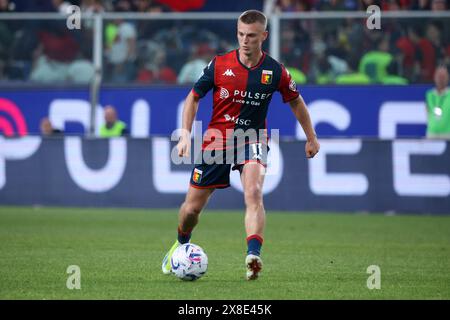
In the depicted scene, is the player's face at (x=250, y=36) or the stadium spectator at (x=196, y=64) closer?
the player's face at (x=250, y=36)

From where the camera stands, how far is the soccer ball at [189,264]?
914cm

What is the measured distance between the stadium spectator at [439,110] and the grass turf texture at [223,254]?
7.61ft

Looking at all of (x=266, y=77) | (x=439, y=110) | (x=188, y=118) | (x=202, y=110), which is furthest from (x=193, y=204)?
(x=202, y=110)

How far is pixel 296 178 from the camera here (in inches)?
705

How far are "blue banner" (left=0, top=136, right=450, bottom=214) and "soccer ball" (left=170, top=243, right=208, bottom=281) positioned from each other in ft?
27.5

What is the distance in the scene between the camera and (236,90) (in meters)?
9.57

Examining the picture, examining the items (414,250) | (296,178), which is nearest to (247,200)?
(414,250)

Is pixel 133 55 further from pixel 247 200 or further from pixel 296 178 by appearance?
pixel 247 200

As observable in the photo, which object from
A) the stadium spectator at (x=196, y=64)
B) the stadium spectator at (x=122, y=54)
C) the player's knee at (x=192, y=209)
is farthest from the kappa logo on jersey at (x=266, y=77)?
the stadium spectator at (x=122, y=54)

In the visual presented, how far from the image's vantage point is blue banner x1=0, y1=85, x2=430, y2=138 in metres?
20.0

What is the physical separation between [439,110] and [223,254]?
8.53m

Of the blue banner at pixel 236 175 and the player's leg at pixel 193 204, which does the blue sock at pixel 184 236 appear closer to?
the player's leg at pixel 193 204
